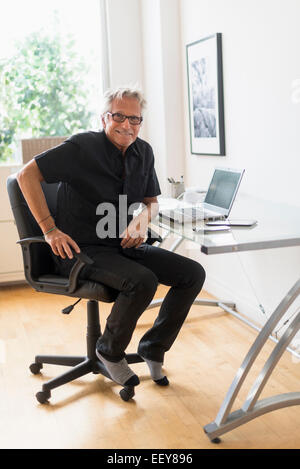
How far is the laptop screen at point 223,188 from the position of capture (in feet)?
8.08

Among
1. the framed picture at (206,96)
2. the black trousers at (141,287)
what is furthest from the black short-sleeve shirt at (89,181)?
the framed picture at (206,96)

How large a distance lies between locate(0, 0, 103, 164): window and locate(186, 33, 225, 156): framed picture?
92 cm

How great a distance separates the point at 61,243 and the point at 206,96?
1.66 m

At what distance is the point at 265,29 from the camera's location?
2729mm

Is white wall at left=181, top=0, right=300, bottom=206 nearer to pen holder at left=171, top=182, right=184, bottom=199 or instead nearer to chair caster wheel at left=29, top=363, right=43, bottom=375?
pen holder at left=171, top=182, right=184, bottom=199

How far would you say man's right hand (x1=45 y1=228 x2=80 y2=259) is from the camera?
2162 millimetres

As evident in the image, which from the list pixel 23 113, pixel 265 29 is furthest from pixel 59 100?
pixel 265 29

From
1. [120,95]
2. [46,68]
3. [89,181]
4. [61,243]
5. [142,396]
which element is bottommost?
[142,396]

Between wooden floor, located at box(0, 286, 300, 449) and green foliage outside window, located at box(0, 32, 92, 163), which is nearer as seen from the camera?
wooden floor, located at box(0, 286, 300, 449)

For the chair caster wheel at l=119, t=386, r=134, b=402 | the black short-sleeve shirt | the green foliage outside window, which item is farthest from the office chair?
the green foliage outside window

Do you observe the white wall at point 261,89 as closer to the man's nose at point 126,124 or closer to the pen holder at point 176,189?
the pen holder at point 176,189

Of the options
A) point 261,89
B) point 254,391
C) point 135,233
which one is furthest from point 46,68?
point 254,391

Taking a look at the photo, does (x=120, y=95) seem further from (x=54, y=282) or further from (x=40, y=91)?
(x=40, y=91)

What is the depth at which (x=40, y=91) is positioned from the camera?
4.12 metres
